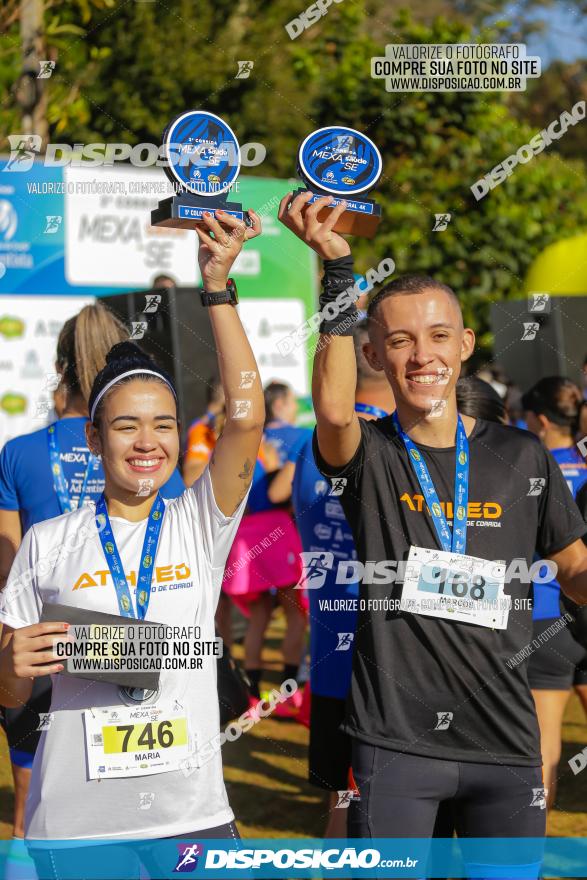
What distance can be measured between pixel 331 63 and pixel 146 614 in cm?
1110

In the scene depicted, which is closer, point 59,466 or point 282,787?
point 59,466

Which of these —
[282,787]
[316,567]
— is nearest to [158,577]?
[316,567]

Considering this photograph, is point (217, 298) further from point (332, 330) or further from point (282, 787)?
point (282, 787)

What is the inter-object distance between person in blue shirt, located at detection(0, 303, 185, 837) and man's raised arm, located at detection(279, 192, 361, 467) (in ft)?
3.62

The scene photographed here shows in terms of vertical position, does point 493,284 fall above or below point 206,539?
above

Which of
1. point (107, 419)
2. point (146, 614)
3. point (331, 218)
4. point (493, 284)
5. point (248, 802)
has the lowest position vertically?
point (248, 802)

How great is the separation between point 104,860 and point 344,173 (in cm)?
178

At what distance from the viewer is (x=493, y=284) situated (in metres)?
11.0

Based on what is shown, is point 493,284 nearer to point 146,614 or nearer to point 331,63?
point 331,63

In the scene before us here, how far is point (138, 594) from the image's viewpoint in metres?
2.45

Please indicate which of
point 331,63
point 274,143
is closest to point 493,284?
point 331,63

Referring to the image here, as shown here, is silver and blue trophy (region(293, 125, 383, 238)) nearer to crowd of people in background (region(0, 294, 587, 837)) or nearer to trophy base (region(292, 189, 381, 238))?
trophy base (region(292, 189, 381, 238))

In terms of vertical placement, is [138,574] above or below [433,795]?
above

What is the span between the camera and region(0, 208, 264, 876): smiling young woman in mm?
2367
